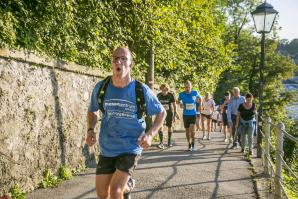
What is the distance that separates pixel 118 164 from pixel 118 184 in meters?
0.24

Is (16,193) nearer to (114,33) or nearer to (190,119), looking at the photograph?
(114,33)

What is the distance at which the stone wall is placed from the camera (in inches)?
245

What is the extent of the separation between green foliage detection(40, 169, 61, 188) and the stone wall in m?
0.10

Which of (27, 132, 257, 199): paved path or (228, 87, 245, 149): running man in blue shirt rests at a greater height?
(228, 87, 245, 149): running man in blue shirt

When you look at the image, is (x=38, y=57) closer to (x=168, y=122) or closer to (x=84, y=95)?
(x=84, y=95)

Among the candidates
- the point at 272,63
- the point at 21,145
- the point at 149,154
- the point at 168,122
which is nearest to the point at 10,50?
the point at 21,145

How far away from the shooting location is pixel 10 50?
629 cm

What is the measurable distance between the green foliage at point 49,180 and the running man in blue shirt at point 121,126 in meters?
2.88

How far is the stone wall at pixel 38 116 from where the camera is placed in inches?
245

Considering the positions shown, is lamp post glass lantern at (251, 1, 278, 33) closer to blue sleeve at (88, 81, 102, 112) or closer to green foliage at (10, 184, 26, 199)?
green foliage at (10, 184, 26, 199)

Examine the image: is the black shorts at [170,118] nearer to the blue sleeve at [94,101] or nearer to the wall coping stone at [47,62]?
the wall coping stone at [47,62]

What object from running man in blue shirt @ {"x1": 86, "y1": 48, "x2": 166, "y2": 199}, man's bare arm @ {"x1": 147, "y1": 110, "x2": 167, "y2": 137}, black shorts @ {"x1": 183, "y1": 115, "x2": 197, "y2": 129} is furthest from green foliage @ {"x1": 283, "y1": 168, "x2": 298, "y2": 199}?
running man in blue shirt @ {"x1": 86, "y1": 48, "x2": 166, "y2": 199}

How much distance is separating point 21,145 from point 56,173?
1.41 meters

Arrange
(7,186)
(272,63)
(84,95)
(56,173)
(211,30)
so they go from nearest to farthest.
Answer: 1. (7,186)
2. (56,173)
3. (84,95)
4. (211,30)
5. (272,63)
